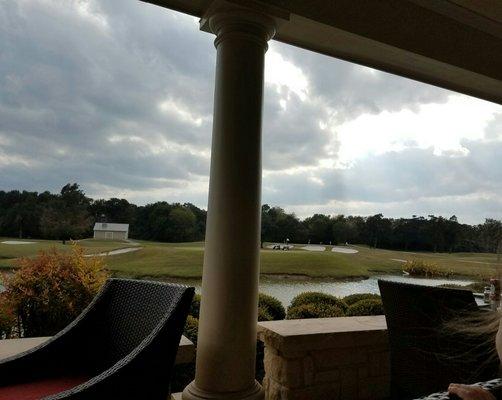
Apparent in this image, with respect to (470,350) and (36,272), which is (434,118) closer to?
(470,350)

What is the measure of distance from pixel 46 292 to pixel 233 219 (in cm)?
156

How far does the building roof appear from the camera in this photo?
9.66ft

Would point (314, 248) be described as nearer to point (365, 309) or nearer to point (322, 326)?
point (365, 309)

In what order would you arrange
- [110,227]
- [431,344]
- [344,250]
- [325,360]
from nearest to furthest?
1. [431,344]
2. [325,360]
3. [110,227]
4. [344,250]

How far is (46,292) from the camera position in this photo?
8.53 ft

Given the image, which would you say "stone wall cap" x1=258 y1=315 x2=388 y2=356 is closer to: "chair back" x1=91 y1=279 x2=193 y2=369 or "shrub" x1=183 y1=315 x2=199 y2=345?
"shrub" x1=183 y1=315 x2=199 y2=345

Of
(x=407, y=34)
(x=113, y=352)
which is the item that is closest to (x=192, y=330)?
(x=113, y=352)

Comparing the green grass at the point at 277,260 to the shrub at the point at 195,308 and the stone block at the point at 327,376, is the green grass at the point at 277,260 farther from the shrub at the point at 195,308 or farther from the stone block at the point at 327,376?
the stone block at the point at 327,376

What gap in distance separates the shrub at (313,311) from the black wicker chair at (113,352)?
161 centimetres

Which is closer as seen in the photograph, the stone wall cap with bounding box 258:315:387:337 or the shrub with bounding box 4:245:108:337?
the stone wall cap with bounding box 258:315:387:337

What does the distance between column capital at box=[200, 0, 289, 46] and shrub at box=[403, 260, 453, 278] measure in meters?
2.79

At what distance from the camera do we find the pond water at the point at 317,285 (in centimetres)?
331

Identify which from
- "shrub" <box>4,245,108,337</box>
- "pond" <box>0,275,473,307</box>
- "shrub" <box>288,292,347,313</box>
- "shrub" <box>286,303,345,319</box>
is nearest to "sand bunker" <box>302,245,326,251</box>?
"pond" <box>0,275,473,307</box>

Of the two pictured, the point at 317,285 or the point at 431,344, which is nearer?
the point at 431,344
